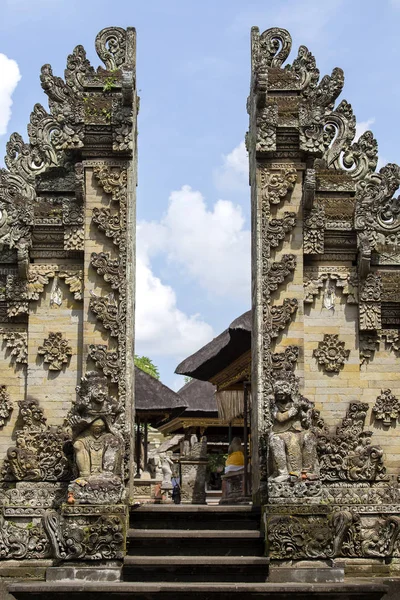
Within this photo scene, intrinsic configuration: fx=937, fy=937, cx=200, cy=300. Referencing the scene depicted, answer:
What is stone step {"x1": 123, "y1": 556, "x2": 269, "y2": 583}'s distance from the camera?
35.1 ft

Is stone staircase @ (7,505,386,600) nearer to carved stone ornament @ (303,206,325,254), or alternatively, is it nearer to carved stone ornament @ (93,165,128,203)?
carved stone ornament @ (303,206,325,254)

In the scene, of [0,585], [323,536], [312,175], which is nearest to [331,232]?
[312,175]

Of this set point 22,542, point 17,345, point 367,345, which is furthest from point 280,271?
point 22,542

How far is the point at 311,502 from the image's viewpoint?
432 inches

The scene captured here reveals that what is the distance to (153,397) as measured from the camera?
25047 mm

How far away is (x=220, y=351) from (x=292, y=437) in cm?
664

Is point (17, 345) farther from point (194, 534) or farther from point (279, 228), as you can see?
point (279, 228)

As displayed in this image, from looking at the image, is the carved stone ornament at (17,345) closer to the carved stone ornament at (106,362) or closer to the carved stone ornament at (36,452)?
the carved stone ornament at (36,452)

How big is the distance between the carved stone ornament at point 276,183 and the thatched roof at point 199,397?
725 inches

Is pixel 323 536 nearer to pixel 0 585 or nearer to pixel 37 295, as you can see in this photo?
pixel 0 585

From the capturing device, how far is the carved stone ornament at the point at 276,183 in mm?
12852

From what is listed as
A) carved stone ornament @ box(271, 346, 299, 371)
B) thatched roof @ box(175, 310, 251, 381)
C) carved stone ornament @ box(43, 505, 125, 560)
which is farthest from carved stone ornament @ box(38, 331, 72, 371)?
thatched roof @ box(175, 310, 251, 381)

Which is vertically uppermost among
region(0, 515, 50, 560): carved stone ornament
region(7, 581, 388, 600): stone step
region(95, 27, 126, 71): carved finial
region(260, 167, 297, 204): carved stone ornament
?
region(95, 27, 126, 71): carved finial

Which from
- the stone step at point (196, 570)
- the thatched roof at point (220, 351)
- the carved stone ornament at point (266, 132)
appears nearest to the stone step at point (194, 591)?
the stone step at point (196, 570)
